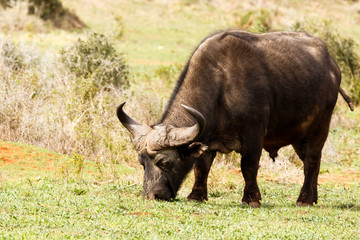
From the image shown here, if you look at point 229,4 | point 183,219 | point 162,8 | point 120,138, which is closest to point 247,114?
point 183,219

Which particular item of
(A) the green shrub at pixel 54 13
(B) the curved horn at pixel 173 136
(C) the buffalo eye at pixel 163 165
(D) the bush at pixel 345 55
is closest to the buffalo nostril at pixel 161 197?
(C) the buffalo eye at pixel 163 165

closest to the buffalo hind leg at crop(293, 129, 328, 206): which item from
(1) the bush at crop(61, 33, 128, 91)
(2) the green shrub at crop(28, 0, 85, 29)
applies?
(1) the bush at crop(61, 33, 128, 91)

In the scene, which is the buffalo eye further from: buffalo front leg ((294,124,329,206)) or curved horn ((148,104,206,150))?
buffalo front leg ((294,124,329,206))

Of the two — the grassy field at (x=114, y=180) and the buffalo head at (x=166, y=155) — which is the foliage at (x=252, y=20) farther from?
the buffalo head at (x=166, y=155)

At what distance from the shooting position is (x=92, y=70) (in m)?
18.2

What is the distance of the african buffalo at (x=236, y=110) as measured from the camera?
8.70m

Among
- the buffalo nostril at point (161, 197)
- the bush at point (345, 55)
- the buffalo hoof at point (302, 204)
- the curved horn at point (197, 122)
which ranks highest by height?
the curved horn at point (197, 122)

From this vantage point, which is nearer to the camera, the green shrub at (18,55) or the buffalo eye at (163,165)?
the buffalo eye at (163,165)

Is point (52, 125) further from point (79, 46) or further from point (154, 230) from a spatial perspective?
point (154, 230)

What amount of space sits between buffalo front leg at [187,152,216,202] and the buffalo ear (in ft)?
3.14

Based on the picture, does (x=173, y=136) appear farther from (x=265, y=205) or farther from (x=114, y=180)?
(x=114, y=180)

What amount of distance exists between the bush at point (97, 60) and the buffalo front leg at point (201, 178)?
8789mm

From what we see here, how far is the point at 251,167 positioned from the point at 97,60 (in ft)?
32.1

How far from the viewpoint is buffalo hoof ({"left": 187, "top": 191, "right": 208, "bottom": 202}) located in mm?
9594
